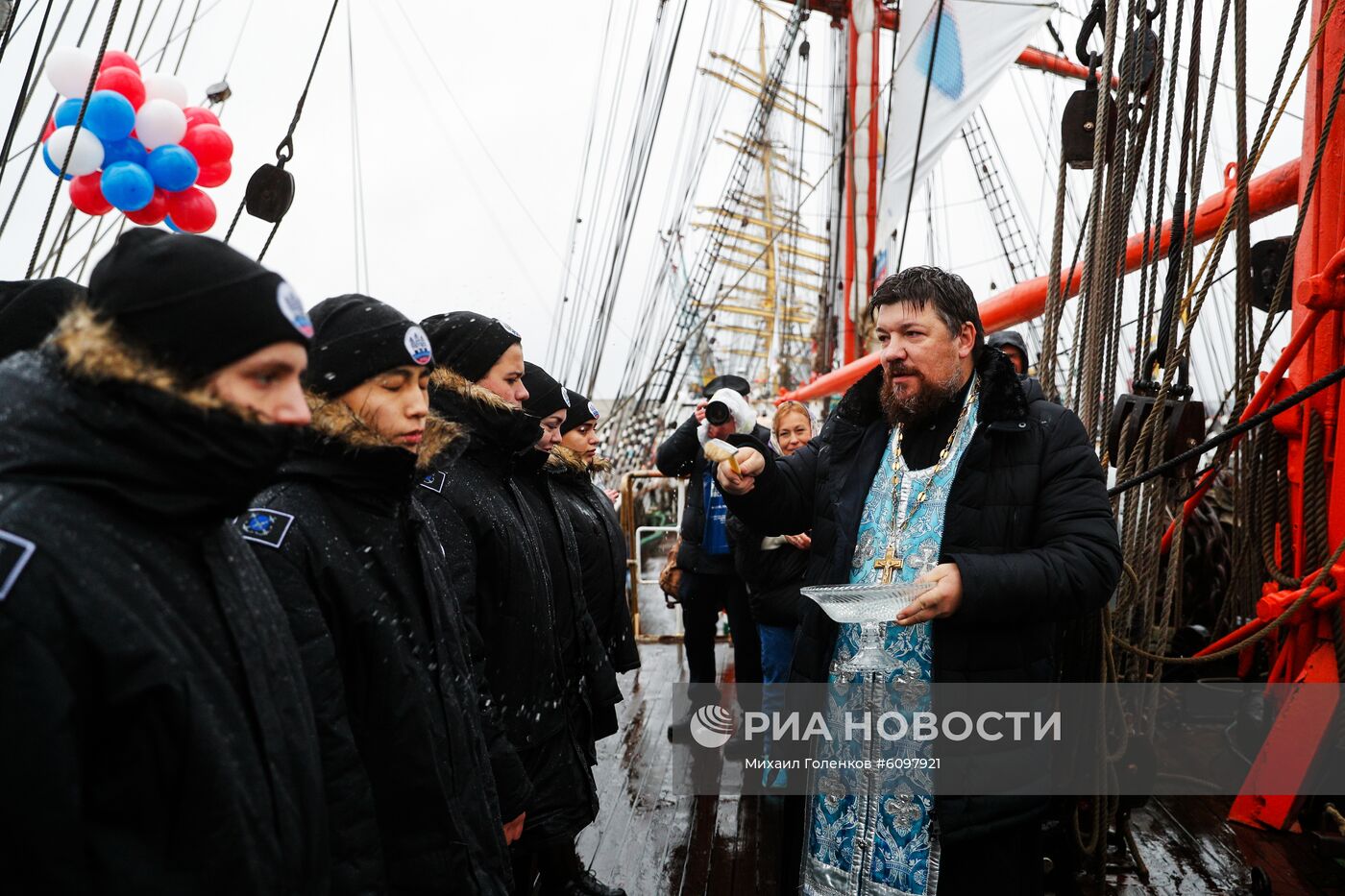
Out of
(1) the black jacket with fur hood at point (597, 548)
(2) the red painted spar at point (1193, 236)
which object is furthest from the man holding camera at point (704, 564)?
(2) the red painted spar at point (1193, 236)

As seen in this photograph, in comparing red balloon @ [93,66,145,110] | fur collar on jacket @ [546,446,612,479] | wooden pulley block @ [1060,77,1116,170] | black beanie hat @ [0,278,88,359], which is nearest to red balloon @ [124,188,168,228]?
red balloon @ [93,66,145,110]

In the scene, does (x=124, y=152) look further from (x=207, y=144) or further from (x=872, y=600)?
(x=872, y=600)

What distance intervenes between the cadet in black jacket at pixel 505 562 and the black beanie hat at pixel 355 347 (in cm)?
49

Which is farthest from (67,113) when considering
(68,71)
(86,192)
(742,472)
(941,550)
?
(941,550)

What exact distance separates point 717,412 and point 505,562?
0.96 meters

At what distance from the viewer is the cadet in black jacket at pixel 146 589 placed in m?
0.82

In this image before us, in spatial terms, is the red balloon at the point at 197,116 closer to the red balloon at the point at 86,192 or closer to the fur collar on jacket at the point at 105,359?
the red balloon at the point at 86,192

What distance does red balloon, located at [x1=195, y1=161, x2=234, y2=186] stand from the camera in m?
4.31

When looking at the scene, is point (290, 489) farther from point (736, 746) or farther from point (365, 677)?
point (736, 746)

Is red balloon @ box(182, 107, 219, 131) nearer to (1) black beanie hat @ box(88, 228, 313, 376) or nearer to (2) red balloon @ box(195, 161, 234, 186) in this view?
(2) red balloon @ box(195, 161, 234, 186)

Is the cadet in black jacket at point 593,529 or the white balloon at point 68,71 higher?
the white balloon at point 68,71

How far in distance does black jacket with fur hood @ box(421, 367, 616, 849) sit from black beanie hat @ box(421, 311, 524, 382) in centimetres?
5

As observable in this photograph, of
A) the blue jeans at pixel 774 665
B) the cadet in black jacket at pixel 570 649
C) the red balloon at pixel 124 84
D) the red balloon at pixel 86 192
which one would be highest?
the red balloon at pixel 124 84

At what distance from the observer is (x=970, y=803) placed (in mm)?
1742
